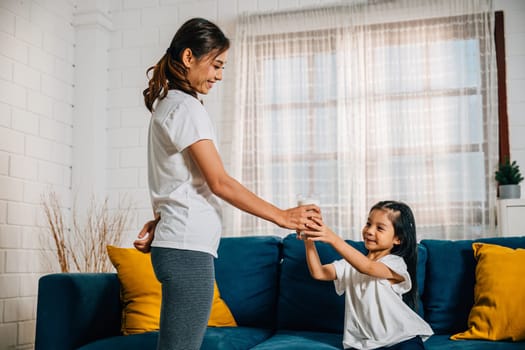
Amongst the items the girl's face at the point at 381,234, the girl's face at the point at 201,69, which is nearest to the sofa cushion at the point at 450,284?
the girl's face at the point at 381,234

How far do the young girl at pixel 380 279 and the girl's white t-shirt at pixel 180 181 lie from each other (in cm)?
73

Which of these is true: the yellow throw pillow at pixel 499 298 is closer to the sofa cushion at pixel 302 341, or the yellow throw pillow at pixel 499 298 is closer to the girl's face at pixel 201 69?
the sofa cushion at pixel 302 341

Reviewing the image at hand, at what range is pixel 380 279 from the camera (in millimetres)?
2490

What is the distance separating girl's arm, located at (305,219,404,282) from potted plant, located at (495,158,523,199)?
1777 mm

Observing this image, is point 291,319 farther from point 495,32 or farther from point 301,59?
point 495,32

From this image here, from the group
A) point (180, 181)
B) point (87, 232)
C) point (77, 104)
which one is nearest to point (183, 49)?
point (180, 181)

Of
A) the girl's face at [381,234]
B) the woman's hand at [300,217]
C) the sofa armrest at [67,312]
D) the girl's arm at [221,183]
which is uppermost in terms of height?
the girl's arm at [221,183]

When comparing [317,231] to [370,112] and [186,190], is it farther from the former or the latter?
[370,112]

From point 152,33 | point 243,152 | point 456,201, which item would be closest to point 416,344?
point 456,201

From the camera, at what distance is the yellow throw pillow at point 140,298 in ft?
9.29

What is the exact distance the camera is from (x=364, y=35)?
4465mm

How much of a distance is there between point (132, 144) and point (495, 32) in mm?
2743

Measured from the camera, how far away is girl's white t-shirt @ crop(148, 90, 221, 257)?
1.59 meters

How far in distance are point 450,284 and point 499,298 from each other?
0.25 metres
